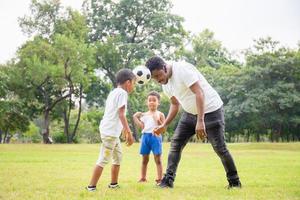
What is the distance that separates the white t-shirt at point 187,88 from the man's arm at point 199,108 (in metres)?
0.08

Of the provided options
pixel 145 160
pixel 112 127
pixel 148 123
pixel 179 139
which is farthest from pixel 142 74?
pixel 145 160

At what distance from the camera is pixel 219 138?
661 cm

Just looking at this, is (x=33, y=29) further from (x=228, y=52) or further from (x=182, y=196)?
(x=182, y=196)

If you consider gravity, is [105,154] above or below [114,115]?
below

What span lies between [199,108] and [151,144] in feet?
7.57

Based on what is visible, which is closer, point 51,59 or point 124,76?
point 124,76

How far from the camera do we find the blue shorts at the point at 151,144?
8320 mm

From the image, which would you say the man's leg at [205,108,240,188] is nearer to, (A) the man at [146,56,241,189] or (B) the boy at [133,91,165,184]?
(A) the man at [146,56,241,189]

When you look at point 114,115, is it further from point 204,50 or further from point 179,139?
point 204,50

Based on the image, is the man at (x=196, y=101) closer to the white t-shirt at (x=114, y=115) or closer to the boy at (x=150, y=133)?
the white t-shirt at (x=114, y=115)

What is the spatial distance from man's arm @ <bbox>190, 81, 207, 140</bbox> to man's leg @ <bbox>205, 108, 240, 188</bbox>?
391mm

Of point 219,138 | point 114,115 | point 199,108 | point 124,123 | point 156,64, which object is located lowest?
point 219,138

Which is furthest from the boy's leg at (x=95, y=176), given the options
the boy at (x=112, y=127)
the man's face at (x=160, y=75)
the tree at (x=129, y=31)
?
the tree at (x=129, y=31)

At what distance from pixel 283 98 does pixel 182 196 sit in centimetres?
3497
